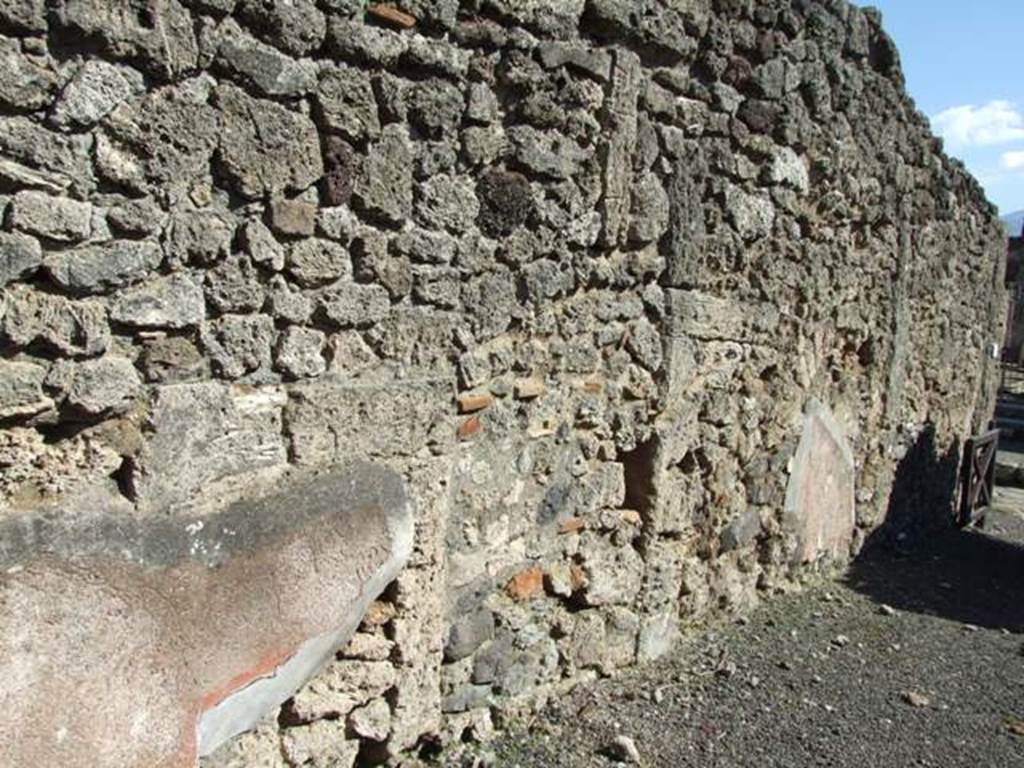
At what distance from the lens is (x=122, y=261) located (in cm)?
207

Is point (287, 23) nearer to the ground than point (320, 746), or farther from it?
farther from it

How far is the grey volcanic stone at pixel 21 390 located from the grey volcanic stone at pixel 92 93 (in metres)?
0.45

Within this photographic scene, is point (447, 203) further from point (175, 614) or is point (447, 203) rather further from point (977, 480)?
point (977, 480)

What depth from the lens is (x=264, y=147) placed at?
7.55 feet

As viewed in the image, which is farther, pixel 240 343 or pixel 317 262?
pixel 317 262

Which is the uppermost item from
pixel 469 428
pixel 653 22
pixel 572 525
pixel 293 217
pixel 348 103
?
pixel 653 22

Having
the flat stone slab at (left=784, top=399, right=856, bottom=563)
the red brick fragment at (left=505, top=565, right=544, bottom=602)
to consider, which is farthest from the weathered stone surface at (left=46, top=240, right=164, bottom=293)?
the flat stone slab at (left=784, top=399, right=856, bottom=563)

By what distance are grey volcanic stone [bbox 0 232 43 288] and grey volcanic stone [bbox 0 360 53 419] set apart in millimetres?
151

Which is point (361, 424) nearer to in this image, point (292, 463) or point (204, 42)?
point (292, 463)

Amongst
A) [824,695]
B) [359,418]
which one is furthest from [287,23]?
[824,695]

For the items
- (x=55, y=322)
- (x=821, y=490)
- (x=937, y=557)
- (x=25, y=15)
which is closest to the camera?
(x=25, y=15)

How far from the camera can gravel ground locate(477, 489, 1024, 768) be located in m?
3.25

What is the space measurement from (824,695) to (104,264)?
9.34 feet

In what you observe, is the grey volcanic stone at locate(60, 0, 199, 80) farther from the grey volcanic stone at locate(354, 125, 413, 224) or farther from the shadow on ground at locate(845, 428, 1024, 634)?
the shadow on ground at locate(845, 428, 1024, 634)
